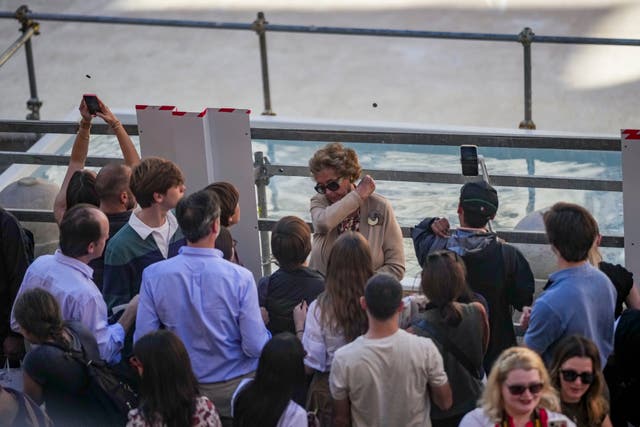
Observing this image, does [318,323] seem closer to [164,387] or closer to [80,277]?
[164,387]

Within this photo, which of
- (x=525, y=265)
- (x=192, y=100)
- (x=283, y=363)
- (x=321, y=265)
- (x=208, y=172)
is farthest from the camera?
(x=192, y=100)

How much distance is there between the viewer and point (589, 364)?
389 cm

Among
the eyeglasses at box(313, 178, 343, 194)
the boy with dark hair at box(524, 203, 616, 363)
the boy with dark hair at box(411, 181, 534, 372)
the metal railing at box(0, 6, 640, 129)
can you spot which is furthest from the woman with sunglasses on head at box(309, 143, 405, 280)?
the metal railing at box(0, 6, 640, 129)

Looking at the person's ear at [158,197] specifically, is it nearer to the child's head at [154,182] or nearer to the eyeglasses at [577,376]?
the child's head at [154,182]

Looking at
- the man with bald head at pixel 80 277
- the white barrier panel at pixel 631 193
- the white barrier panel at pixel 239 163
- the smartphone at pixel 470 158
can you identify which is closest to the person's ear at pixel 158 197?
the man with bald head at pixel 80 277

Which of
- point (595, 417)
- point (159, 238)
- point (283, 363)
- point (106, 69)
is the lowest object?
point (595, 417)

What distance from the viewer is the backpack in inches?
163

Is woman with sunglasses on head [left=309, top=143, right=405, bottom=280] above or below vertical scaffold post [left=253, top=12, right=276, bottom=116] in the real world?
below

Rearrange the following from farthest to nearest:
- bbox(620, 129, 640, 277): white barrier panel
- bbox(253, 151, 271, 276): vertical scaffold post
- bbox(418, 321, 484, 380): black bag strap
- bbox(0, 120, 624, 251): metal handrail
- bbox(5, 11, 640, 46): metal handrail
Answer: bbox(5, 11, 640, 46): metal handrail, bbox(253, 151, 271, 276): vertical scaffold post, bbox(0, 120, 624, 251): metal handrail, bbox(620, 129, 640, 277): white barrier panel, bbox(418, 321, 484, 380): black bag strap

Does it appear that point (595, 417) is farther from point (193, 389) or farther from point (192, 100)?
point (192, 100)

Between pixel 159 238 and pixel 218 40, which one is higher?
pixel 218 40

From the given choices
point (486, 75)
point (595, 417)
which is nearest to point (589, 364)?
point (595, 417)

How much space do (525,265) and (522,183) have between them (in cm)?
130

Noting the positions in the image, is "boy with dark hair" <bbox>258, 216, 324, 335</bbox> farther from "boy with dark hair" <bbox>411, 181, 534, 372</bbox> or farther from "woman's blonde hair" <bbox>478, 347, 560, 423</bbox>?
"woman's blonde hair" <bbox>478, 347, 560, 423</bbox>
